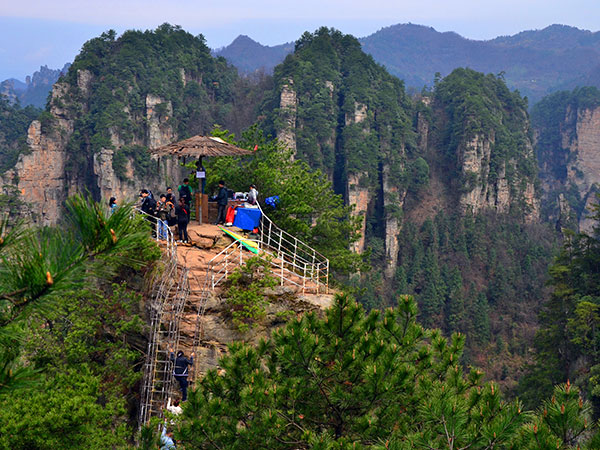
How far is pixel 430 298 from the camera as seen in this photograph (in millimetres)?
51188

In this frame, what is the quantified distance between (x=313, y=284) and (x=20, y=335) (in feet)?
24.2

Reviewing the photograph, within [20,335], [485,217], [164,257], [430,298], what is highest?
[20,335]

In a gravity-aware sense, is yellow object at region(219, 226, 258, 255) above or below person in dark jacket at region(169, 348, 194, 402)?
above

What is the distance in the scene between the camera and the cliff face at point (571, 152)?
89.4 meters

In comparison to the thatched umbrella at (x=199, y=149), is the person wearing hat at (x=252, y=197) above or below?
below

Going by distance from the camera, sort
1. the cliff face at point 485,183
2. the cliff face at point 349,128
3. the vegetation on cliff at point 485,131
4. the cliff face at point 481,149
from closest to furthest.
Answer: the cliff face at point 349,128 < the cliff face at point 485,183 < the cliff face at point 481,149 < the vegetation on cliff at point 485,131

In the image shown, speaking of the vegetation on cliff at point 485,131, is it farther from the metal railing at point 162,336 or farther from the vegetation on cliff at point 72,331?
the vegetation on cliff at point 72,331

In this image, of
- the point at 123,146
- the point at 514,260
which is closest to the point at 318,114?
the point at 123,146

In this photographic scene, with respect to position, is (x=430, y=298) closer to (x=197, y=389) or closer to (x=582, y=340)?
(x=582, y=340)

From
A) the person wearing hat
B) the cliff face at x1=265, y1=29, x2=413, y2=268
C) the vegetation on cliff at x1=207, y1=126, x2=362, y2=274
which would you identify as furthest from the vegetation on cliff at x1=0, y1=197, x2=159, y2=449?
the cliff face at x1=265, y1=29, x2=413, y2=268

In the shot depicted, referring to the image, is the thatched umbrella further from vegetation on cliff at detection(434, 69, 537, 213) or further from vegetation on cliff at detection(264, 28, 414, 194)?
→ vegetation on cliff at detection(434, 69, 537, 213)

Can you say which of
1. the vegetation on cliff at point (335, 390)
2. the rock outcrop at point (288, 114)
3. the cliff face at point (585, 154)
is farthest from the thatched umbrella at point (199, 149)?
the cliff face at point (585, 154)

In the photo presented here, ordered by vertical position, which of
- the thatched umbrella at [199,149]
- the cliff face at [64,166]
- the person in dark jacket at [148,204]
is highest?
the thatched umbrella at [199,149]

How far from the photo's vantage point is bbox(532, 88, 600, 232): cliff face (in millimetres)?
89438
